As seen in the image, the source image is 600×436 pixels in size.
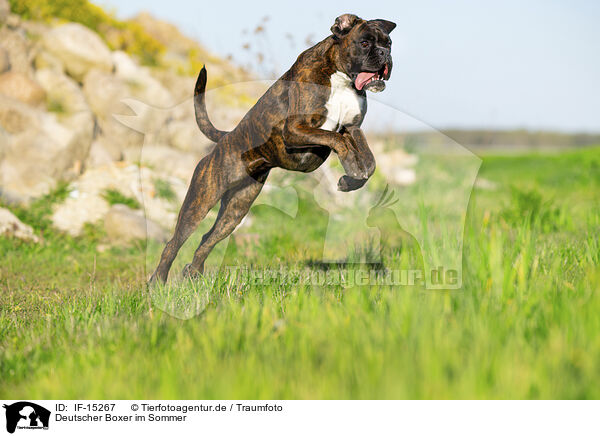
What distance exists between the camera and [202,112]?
4.61m

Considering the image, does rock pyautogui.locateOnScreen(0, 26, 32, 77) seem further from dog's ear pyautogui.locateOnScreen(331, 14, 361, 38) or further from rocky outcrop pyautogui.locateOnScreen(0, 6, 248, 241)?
dog's ear pyautogui.locateOnScreen(331, 14, 361, 38)

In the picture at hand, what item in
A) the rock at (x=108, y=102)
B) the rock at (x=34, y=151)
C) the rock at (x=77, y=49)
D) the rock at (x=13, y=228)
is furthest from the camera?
the rock at (x=77, y=49)

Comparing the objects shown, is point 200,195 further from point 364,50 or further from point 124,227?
point 124,227

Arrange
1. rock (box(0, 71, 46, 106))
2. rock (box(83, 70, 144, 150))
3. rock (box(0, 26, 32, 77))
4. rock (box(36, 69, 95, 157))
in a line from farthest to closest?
rock (box(83, 70, 144, 150)) → rock (box(0, 26, 32, 77)) → rock (box(0, 71, 46, 106)) → rock (box(36, 69, 95, 157))

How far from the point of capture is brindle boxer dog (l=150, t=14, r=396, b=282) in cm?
380

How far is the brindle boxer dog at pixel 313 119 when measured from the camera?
3797 mm

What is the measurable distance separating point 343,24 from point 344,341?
231 centimetres

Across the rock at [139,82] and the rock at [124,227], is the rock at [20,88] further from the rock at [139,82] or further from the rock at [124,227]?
the rock at [124,227]

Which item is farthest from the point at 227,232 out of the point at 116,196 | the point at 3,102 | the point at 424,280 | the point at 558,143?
the point at 558,143

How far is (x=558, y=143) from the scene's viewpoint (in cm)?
3556

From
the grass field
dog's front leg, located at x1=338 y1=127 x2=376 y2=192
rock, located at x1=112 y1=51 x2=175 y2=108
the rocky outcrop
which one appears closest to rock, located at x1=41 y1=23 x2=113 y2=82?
the rocky outcrop

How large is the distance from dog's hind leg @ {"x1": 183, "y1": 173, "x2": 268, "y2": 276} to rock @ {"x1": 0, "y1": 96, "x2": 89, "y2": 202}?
17.0ft

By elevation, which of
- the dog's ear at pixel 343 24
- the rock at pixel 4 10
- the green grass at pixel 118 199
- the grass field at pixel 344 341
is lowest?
the grass field at pixel 344 341

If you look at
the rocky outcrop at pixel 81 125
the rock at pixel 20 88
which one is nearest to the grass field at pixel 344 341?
the rocky outcrop at pixel 81 125
